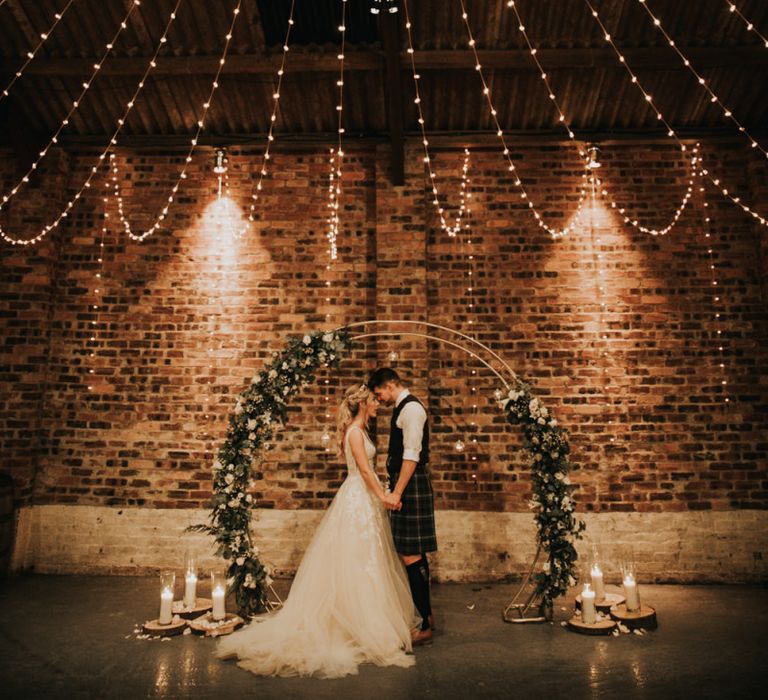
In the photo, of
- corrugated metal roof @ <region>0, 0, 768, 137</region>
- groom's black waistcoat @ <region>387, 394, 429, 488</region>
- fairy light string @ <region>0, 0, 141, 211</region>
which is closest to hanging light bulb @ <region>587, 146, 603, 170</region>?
corrugated metal roof @ <region>0, 0, 768, 137</region>

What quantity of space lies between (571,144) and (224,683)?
18.5 ft

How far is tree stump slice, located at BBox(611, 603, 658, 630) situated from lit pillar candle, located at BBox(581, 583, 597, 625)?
197mm

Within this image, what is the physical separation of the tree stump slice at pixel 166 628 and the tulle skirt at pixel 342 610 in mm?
499

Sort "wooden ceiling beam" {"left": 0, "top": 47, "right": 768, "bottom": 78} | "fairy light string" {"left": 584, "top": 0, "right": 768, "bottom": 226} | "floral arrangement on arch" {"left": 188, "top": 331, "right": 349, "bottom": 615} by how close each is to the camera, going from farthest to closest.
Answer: "fairy light string" {"left": 584, "top": 0, "right": 768, "bottom": 226} < "wooden ceiling beam" {"left": 0, "top": 47, "right": 768, "bottom": 78} < "floral arrangement on arch" {"left": 188, "top": 331, "right": 349, "bottom": 615}

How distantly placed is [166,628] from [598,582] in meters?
3.10

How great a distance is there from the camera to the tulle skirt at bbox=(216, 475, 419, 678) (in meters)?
3.23

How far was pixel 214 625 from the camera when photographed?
3744mm

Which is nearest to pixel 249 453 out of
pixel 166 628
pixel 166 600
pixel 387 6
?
pixel 166 600

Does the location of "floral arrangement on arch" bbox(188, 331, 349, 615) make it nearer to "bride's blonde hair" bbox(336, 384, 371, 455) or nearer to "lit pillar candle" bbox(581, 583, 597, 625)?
"bride's blonde hair" bbox(336, 384, 371, 455)

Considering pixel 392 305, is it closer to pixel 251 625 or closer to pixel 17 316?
pixel 251 625

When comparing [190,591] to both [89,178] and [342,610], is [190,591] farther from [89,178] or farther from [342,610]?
[89,178]

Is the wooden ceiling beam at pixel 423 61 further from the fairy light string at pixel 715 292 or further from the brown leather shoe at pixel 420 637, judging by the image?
the brown leather shoe at pixel 420 637

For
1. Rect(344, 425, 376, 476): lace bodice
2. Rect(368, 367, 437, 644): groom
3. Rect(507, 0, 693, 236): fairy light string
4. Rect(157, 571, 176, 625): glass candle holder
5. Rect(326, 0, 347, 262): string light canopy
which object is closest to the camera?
Rect(368, 367, 437, 644): groom

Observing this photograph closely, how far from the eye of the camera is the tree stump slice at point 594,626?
146 inches
